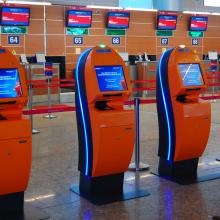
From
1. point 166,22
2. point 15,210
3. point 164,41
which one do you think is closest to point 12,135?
point 15,210

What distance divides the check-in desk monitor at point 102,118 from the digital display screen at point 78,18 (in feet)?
31.9

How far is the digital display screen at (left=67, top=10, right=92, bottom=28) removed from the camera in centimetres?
1367

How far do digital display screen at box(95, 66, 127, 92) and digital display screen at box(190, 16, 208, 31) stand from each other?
12.8 meters

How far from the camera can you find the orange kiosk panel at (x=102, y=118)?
→ 4.06m

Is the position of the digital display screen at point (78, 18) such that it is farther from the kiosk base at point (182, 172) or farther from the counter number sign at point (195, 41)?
the kiosk base at point (182, 172)

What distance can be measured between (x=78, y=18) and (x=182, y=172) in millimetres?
9661

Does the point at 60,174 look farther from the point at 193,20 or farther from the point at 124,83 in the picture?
the point at 193,20

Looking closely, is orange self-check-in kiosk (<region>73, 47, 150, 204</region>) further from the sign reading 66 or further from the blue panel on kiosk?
the sign reading 66

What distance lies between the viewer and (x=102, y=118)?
4.04m

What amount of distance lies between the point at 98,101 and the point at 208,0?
13.9m

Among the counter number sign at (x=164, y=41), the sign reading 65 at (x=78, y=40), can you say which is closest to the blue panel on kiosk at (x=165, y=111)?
the sign reading 65 at (x=78, y=40)

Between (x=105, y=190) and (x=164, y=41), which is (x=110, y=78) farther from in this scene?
(x=164, y=41)

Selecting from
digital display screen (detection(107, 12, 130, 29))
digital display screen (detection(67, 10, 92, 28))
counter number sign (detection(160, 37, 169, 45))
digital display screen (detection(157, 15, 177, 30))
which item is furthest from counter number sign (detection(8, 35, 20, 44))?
counter number sign (detection(160, 37, 169, 45))

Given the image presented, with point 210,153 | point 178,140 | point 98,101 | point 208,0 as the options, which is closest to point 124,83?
point 98,101
